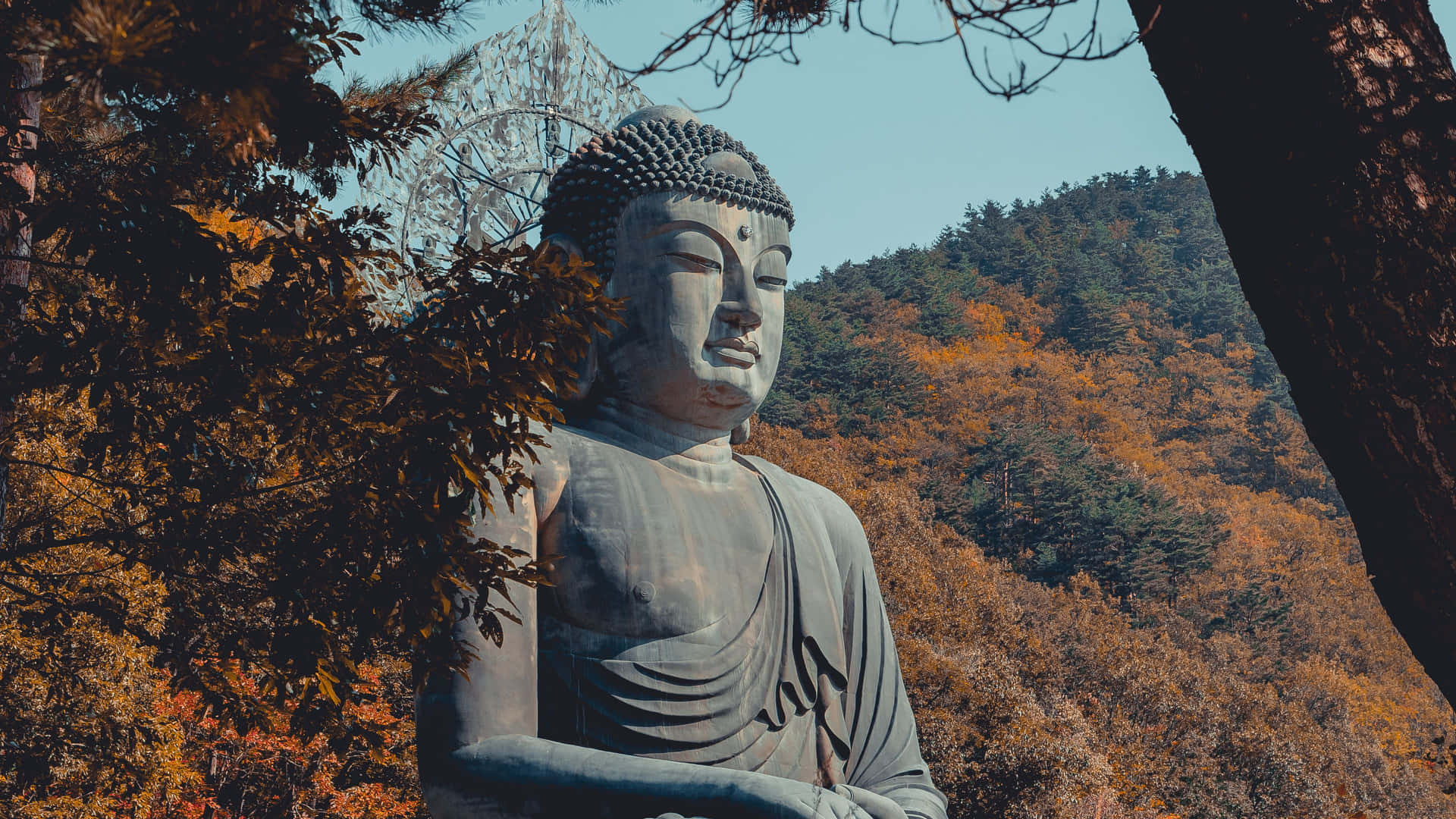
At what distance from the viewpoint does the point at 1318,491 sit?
6456 centimetres

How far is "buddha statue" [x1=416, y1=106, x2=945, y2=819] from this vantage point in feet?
10.8

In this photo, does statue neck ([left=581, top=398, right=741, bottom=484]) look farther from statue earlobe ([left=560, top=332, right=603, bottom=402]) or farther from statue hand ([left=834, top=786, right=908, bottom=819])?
statue hand ([left=834, top=786, right=908, bottom=819])

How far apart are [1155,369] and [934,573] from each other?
1906 inches

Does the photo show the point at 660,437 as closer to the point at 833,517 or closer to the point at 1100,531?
the point at 833,517

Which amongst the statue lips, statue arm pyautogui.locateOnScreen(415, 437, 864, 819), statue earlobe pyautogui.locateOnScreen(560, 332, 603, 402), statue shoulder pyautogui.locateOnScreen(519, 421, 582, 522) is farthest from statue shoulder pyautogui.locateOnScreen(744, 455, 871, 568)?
statue arm pyautogui.locateOnScreen(415, 437, 864, 819)

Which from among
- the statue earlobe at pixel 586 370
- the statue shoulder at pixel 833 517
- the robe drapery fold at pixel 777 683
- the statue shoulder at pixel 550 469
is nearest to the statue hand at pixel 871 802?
the robe drapery fold at pixel 777 683

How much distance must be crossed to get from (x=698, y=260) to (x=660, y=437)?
531 millimetres

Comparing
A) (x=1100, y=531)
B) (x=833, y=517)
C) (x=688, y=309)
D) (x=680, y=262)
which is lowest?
(x=833, y=517)

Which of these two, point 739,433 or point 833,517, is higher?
point 739,433

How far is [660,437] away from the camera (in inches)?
158

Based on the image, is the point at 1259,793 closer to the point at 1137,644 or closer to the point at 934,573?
the point at 1137,644

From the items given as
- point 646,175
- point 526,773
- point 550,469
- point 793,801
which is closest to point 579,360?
point 550,469

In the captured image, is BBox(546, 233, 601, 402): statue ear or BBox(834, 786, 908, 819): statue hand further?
BBox(546, 233, 601, 402): statue ear

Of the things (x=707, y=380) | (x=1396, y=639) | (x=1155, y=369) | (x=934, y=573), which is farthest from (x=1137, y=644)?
(x=1155, y=369)
